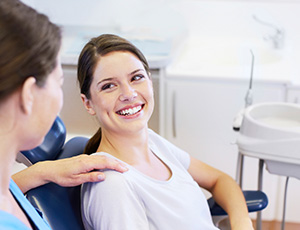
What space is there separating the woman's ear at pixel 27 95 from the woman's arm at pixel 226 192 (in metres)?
0.79

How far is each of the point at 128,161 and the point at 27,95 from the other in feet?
1.90

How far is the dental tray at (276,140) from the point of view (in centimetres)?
139

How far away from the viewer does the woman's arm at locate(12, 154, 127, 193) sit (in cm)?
110

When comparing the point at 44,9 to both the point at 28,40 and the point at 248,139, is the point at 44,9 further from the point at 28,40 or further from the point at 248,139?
the point at 28,40

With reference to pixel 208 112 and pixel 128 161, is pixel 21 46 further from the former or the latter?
pixel 208 112

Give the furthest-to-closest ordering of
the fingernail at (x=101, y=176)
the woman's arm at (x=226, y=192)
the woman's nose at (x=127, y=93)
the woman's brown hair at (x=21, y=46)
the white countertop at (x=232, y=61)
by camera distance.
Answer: the white countertop at (x=232, y=61), the woman's arm at (x=226, y=192), the woman's nose at (x=127, y=93), the fingernail at (x=101, y=176), the woman's brown hair at (x=21, y=46)

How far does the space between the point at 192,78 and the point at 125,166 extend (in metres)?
1.12

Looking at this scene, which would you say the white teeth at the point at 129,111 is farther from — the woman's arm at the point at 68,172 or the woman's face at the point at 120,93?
the woman's arm at the point at 68,172

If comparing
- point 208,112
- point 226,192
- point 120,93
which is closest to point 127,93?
point 120,93

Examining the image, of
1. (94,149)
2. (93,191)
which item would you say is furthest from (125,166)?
(94,149)

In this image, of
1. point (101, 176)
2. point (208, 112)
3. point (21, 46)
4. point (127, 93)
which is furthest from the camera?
point (208, 112)

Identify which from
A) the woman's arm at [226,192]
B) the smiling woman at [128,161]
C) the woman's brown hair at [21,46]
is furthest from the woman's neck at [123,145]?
the woman's brown hair at [21,46]

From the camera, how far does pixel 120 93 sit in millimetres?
1203

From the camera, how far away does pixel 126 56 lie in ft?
4.00
